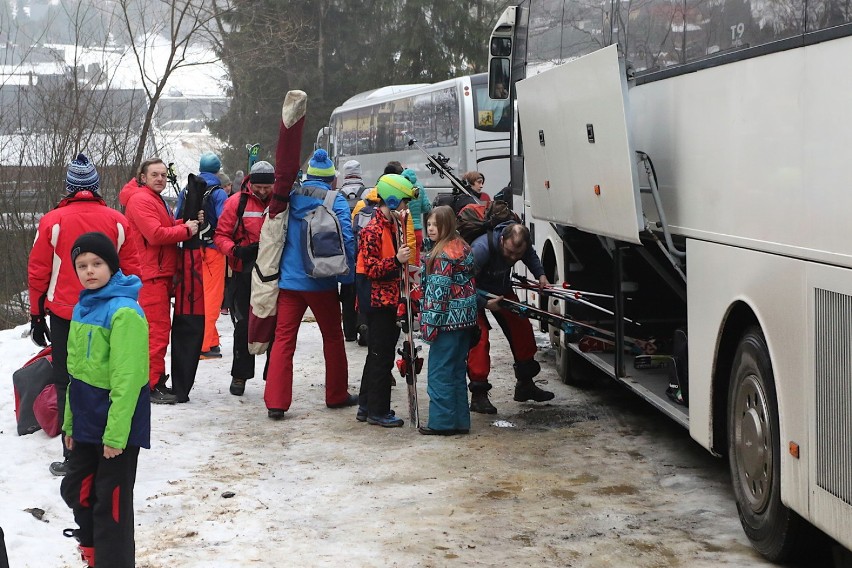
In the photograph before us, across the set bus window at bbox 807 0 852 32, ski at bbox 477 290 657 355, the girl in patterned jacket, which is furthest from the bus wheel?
the girl in patterned jacket

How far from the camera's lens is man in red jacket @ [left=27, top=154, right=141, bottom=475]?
709cm

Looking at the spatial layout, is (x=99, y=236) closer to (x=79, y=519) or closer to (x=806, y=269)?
(x=79, y=519)

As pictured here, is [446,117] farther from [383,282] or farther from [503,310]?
[383,282]

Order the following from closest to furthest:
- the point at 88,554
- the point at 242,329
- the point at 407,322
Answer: the point at 88,554 < the point at 407,322 < the point at 242,329

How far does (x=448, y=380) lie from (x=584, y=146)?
1.85 metres

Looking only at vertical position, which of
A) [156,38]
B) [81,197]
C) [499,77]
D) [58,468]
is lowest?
[58,468]

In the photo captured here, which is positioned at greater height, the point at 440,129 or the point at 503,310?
the point at 440,129

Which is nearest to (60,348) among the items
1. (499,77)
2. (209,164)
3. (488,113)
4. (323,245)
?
(323,245)

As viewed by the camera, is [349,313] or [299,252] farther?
[349,313]

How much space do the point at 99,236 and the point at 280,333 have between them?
414cm

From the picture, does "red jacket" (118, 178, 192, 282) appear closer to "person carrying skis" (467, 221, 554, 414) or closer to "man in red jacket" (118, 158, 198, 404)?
"man in red jacket" (118, 158, 198, 404)

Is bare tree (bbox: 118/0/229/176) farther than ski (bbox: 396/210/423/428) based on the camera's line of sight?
Yes

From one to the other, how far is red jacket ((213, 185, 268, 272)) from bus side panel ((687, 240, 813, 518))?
4.39 metres

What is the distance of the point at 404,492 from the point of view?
274 inches
